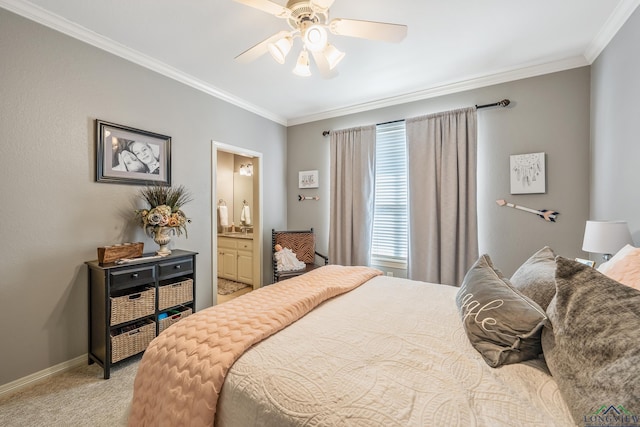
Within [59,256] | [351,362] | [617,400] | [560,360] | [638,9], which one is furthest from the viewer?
[59,256]

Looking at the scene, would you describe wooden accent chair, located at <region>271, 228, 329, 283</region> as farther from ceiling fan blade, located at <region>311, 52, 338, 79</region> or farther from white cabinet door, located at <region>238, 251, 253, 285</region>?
ceiling fan blade, located at <region>311, 52, 338, 79</region>

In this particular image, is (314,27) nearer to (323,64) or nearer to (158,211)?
(323,64)

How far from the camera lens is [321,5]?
147 cm

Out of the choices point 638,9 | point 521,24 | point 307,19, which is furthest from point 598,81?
point 307,19

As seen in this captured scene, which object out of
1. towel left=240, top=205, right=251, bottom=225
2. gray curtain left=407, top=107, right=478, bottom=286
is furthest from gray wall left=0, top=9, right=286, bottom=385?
gray curtain left=407, top=107, right=478, bottom=286

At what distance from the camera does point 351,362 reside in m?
1.01

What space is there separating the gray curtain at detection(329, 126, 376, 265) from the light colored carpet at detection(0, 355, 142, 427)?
2.55m

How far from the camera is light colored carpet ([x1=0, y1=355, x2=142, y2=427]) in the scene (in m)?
1.60

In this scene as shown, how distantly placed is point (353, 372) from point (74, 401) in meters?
2.05

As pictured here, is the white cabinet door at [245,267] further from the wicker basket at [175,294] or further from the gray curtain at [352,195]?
the wicker basket at [175,294]

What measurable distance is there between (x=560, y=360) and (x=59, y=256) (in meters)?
3.02

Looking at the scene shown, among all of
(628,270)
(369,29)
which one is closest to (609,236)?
(628,270)

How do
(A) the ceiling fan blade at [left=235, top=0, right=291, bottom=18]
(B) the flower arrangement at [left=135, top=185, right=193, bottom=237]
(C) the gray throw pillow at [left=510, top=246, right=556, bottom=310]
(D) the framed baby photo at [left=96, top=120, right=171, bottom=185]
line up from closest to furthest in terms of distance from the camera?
(C) the gray throw pillow at [left=510, top=246, right=556, bottom=310]
(A) the ceiling fan blade at [left=235, top=0, right=291, bottom=18]
(D) the framed baby photo at [left=96, top=120, right=171, bottom=185]
(B) the flower arrangement at [left=135, top=185, right=193, bottom=237]

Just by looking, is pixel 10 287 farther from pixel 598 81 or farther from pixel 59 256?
pixel 598 81
